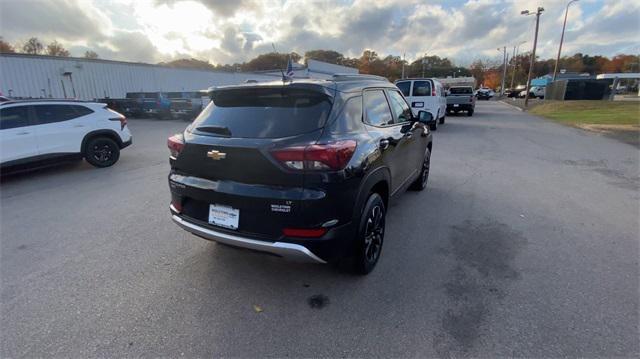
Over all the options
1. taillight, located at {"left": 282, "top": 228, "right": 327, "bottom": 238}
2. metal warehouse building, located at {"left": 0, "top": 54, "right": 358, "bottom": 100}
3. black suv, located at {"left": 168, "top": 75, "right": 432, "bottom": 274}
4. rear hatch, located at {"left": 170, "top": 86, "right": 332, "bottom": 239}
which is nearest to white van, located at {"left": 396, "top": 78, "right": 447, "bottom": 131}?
metal warehouse building, located at {"left": 0, "top": 54, "right": 358, "bottom": 100}

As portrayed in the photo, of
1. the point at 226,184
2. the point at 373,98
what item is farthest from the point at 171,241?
the point at 373,98

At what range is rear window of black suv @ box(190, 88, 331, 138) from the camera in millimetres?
2609

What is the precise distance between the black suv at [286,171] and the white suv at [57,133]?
5501 mm

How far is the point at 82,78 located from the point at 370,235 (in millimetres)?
27836

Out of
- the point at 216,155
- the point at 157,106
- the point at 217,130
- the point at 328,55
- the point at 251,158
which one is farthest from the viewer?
the point at 328,55

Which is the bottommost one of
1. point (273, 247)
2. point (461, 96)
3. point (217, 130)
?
point (273, 247)

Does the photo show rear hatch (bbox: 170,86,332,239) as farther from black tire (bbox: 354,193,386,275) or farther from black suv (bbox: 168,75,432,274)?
black tire (bbox: 354,193,386,275)

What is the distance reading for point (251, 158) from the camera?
2.50 m

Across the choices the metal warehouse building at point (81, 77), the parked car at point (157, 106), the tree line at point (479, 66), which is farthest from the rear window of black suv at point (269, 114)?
the tree line at point (479, 66)

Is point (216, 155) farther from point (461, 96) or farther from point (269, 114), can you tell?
point (461, 96)

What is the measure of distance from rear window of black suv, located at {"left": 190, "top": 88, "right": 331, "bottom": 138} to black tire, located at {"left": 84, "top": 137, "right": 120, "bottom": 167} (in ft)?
19.4

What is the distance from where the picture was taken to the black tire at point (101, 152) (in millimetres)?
7293

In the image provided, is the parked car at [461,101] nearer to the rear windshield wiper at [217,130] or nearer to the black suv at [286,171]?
the black suv at [286,171]

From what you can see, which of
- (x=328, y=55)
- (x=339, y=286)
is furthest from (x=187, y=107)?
(x=328, y=55)
